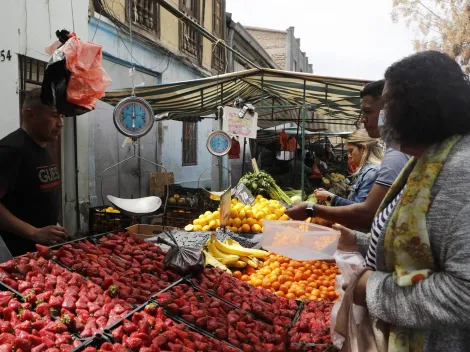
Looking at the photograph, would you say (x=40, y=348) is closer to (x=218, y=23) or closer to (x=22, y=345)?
(x=22, y=345)

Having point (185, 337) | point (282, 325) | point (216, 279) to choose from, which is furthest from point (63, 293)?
point (282, 325)

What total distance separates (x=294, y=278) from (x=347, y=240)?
5.62 feet

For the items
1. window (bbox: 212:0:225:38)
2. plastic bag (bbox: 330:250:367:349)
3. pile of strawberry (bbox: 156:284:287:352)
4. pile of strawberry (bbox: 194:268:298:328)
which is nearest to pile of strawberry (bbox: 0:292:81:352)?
pile of strawberry (bbox: 156:284:287:352)

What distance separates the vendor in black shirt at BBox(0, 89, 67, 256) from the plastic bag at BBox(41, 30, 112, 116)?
229mm

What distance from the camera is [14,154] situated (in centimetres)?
282

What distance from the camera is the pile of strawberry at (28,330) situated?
5.91ft

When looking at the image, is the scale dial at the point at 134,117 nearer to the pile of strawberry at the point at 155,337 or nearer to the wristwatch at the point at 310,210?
the wristwatch at the point at 310,210

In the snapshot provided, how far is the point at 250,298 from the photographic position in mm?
2902

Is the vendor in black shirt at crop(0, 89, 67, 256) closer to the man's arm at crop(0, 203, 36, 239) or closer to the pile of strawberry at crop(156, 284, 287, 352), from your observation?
the man's arm at crop(0, 203, 36, 239)

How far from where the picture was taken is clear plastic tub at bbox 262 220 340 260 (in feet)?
8.41

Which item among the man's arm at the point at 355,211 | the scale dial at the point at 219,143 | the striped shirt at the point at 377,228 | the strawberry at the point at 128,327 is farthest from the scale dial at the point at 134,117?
the striped shirt at the point at 377,228

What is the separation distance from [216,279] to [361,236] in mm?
Answer: 1277

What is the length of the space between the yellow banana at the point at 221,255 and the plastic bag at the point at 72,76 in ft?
6.43

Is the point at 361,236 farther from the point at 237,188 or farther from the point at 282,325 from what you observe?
the point at 237,188
